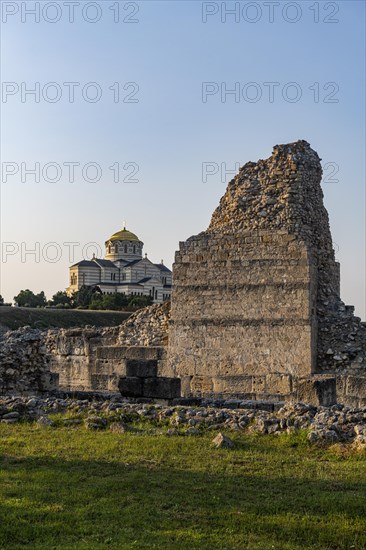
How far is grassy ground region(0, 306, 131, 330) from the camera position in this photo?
62.5 meters

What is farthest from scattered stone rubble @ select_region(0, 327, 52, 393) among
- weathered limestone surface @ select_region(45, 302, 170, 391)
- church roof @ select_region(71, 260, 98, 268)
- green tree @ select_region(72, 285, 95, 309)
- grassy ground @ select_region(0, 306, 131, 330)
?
church roof @ select_region(71, 260, 98, 268)

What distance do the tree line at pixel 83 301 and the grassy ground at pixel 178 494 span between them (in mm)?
Result: 73143

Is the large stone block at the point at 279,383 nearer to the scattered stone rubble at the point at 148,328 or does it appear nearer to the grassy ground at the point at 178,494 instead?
the scattered stone rubble at the point at 148,328

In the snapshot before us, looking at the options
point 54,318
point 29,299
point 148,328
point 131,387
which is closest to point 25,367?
point 131,387

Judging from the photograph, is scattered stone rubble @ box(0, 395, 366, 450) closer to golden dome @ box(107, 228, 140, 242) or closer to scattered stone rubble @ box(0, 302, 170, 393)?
scattered stone rubble @ box(0, 302, 170, 393)

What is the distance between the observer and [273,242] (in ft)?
65.8

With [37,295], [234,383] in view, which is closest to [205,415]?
[234,383]

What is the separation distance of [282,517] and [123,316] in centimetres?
6823

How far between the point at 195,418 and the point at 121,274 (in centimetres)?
11071

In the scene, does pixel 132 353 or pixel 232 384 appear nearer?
→ pixel 232 384

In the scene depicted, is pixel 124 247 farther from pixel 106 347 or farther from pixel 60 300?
pixel 106 347

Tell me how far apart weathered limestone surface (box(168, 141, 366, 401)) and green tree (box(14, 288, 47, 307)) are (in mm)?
70884

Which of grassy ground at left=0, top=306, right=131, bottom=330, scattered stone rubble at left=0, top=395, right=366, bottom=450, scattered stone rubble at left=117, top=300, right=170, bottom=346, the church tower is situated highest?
the church tower

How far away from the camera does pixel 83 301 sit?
93.9 meters
